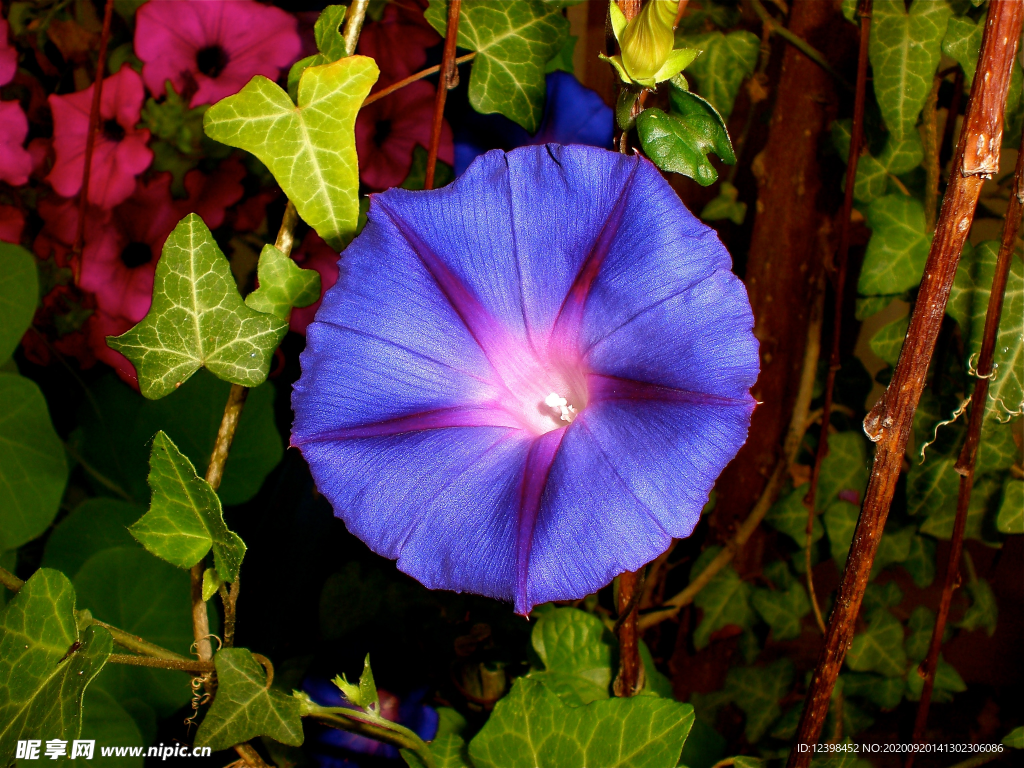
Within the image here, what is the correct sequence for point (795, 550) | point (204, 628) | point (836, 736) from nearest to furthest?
1. point (204, 628)
2. point (836, 736)
3. point (795, 550)

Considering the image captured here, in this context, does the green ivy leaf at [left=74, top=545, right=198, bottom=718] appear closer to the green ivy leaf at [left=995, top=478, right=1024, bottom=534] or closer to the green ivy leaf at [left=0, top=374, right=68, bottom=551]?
the green ivy leaf at [left=0, top=374, right=68, bottom=551]

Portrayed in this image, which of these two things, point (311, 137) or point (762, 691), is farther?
point (762, 691)

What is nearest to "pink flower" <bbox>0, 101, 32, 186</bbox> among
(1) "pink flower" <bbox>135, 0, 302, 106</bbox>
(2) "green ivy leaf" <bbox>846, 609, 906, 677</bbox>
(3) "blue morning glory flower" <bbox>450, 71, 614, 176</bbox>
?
(1) "pink flower" <bbox>135, 0, 302, 106</bbox>

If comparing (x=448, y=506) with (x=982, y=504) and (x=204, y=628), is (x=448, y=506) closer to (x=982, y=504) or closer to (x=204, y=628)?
(x=204, y=628)

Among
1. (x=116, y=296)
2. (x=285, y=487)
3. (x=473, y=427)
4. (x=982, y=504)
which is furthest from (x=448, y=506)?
(x=982, y=504)

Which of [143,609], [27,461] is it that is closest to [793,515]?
[143,609]

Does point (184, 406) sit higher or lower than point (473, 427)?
lower

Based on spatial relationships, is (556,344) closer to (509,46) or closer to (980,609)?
(509,46)
